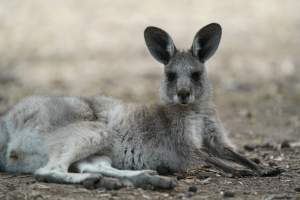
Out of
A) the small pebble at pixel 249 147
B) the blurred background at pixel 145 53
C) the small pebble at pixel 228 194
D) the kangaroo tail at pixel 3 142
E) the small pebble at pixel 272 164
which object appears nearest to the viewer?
the small pebble at pixel 228 194

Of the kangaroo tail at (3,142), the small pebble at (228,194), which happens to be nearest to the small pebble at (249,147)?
the small pebble at (228,194)

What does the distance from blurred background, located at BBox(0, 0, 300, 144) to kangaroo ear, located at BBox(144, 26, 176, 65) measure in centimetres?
255

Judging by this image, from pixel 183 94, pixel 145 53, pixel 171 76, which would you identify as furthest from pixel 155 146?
pixel 145 53

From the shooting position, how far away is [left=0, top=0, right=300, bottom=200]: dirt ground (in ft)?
21.1

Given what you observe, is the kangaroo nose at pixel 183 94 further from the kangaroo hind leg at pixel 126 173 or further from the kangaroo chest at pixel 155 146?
the kangaroo hind leg at pixel 126 173

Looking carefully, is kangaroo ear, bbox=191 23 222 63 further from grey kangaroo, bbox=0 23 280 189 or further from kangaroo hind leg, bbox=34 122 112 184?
kangaroo hind leg, bbox=34 122 112 184

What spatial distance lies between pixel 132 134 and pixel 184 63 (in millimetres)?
955

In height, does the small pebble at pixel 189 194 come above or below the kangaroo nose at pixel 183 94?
below

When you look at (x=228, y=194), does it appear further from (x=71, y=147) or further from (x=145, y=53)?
(x=145, y=53)

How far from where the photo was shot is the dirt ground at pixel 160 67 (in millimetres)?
6438

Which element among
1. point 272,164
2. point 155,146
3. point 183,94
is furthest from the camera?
point 272,164

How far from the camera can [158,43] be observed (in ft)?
25.2

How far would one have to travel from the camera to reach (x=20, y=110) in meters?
6.87

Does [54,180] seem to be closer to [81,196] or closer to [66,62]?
[81,196]
